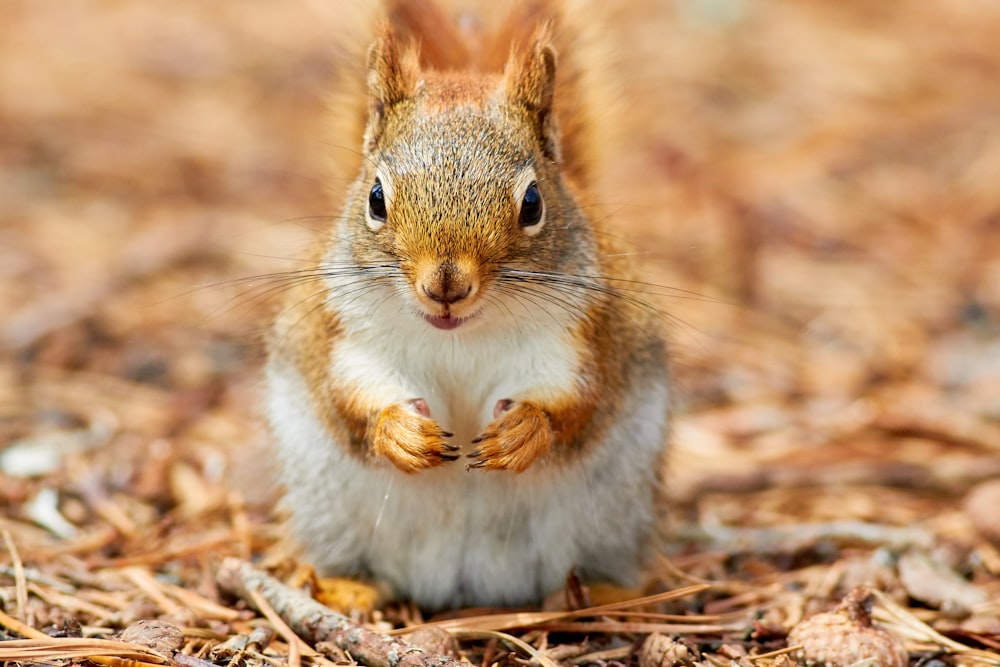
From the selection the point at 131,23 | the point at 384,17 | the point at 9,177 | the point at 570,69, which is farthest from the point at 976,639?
the point at 131,23

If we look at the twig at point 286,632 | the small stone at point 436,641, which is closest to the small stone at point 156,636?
the twig at point 286,632

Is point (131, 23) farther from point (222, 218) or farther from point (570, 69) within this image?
point (570, 69)

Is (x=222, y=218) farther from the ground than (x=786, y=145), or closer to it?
closer to it

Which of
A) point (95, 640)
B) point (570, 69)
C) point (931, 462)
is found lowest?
point (95, 640)

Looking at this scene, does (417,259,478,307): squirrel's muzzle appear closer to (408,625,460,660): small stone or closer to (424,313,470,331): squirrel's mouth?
(424,313,470,331): squirrel's mouth

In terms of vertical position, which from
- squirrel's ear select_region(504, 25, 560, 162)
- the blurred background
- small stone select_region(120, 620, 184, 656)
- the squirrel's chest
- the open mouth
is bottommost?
small stone select_region(120, 620, 184, 656)

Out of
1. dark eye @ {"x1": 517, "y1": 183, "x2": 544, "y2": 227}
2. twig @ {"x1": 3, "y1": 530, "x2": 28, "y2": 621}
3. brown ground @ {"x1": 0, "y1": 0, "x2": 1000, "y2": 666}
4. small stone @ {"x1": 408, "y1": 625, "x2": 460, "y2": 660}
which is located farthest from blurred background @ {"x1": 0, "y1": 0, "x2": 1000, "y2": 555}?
small stone @ {"x1": 408, "y1": 625, "x2": 460, "y2": 660}

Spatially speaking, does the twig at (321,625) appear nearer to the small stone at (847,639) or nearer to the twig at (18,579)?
the twig at (18,579)
